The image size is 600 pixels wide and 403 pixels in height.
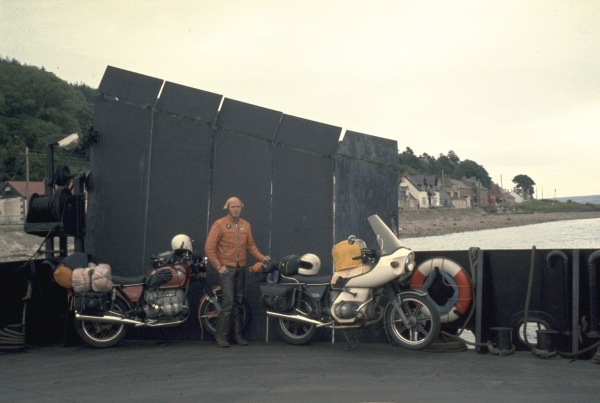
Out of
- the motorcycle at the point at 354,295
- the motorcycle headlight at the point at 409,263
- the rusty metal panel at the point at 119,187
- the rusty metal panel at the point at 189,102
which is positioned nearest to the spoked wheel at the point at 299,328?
the motorcycle at the point at 354,295

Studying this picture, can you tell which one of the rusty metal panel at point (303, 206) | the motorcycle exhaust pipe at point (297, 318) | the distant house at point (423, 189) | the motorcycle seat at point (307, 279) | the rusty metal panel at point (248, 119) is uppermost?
the distant house at point (423, 189)

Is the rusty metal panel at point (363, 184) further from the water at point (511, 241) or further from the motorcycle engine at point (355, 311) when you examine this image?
the water at point (511, 241)

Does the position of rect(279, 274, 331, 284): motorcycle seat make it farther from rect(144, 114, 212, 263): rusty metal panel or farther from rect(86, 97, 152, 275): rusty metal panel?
rect(86, 97, 152, 275): rusty metal panel

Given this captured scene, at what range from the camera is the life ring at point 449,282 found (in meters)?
8.20

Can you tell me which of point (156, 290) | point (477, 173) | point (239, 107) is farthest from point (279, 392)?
point (477, 173)

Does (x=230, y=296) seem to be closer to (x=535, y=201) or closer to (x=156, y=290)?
(x=156, y=290)

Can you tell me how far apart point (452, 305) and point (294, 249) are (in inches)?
85.5

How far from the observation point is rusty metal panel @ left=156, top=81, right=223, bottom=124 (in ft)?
32.0

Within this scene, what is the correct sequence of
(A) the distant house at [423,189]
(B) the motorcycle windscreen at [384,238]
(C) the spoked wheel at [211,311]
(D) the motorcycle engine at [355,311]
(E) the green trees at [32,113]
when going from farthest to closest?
1. (A) the distant house at [423,189]
2. (E) the green trees at [32,113]
3. (C) the spoked wheel at [211,311]
4. (B) the motorcycle windscreen at [384,238]
5. (D) the motorcycle engine at [355,311]

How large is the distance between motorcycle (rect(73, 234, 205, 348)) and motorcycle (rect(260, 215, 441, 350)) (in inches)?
37.8

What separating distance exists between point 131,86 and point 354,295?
422 cm

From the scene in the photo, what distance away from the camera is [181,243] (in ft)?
29.5

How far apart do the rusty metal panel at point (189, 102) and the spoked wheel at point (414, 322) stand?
11.6ft

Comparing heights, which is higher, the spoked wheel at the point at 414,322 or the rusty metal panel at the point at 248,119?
the rusty metal panel at the point at 248,119
